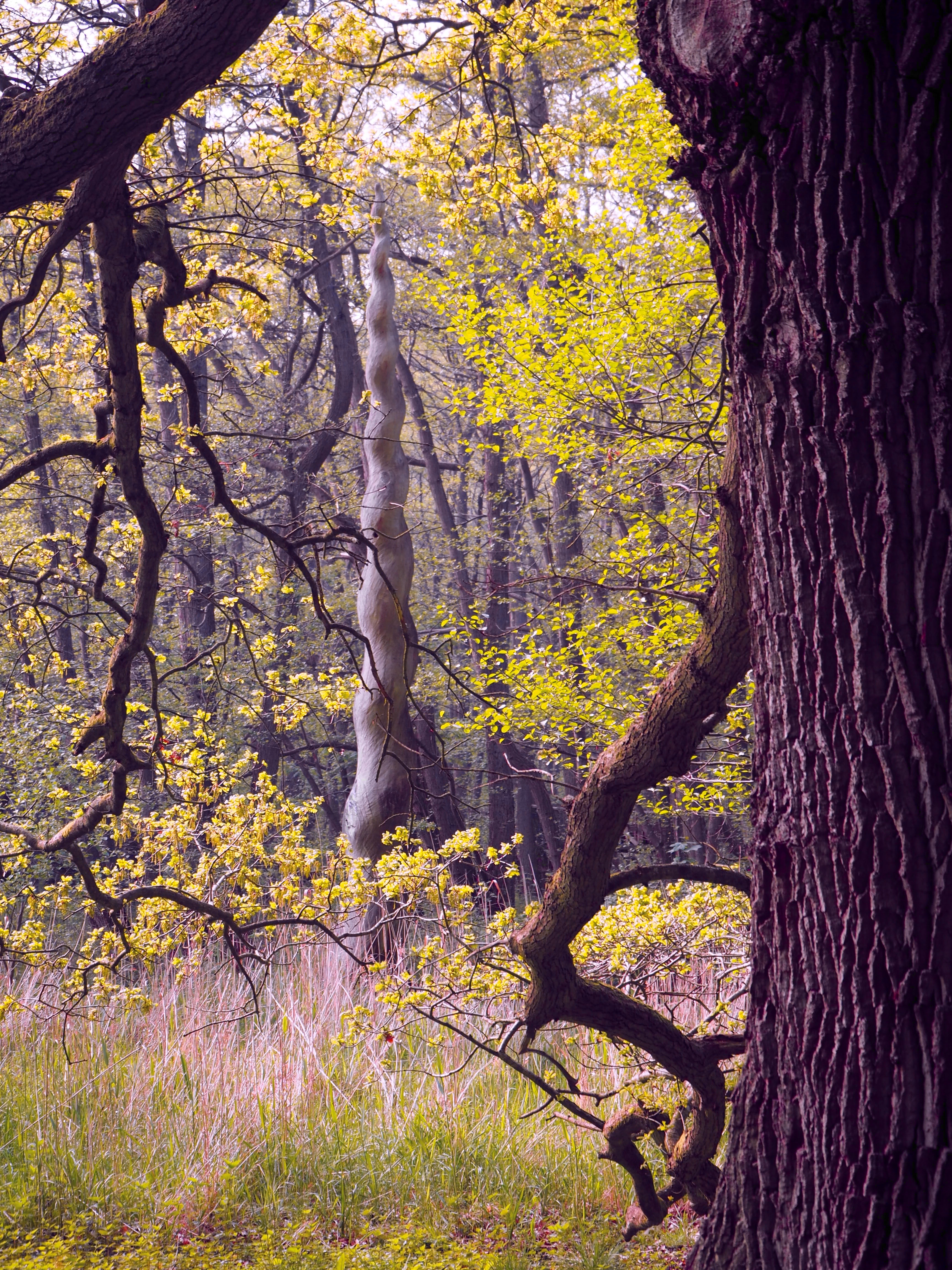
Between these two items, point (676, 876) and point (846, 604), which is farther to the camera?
point (676, 876)

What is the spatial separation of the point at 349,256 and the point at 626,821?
554 inches

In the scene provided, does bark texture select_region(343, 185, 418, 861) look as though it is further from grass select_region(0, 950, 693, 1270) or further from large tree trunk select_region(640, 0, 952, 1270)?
large tree trunk select_region(640, 0, 952, 1270)

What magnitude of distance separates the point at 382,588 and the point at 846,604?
7591 millimetres

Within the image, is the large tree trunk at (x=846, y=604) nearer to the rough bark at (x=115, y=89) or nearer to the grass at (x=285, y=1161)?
the rough bark at (x=115, y=89)

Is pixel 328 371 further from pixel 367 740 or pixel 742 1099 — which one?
pixel 742 1099

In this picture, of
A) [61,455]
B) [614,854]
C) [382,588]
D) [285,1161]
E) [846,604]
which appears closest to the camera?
[846,604]

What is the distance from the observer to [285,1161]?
453cm

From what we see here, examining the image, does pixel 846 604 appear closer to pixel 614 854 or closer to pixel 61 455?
pixel 614 854

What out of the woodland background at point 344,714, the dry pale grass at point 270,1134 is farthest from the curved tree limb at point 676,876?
the dry pale grass at point 270,1134

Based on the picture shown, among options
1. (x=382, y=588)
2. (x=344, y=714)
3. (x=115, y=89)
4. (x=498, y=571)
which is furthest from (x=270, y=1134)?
(x=498, y=571)

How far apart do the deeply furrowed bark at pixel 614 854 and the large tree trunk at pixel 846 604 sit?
0.42m

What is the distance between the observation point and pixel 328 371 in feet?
44.2

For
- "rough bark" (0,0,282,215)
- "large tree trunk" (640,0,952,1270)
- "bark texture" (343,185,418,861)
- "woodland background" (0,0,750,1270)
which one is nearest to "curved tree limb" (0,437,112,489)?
"woodland background" (0,0,750,1270)

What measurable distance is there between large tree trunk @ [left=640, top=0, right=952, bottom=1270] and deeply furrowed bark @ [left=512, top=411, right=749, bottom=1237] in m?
0.42
